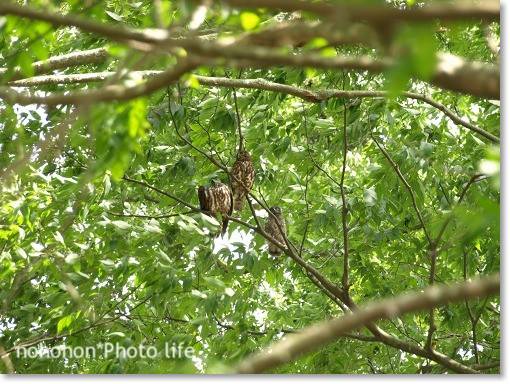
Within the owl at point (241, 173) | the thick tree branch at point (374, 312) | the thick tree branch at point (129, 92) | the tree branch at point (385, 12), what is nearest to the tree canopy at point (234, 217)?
the owl at point (241, 173)

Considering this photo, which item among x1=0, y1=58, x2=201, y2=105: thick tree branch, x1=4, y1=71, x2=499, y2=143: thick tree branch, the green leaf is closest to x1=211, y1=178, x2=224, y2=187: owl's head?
x1=4, y1=71, x2=499, y2=143: thick tree branch

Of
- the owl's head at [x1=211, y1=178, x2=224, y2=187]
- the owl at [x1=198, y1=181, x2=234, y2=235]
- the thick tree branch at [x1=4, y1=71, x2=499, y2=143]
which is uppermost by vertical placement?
the thick tree branch at [x1=4, y1=71, x2=499, y2=143]

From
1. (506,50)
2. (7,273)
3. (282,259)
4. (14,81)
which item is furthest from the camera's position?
(282,259)

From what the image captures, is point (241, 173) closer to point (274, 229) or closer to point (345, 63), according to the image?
point (274, 229)

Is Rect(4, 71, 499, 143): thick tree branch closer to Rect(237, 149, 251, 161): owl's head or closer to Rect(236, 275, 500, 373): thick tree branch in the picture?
Rect(237, 149, 251, 161): owl's head

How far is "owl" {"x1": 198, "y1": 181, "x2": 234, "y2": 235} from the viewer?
4.25m

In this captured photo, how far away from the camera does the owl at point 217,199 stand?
4250 mm

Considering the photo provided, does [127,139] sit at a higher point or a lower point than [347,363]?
higher

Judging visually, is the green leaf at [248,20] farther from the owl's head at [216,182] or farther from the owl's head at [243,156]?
the owl's head at [243,156]

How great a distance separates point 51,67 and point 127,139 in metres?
1.85

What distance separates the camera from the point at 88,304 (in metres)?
3.86

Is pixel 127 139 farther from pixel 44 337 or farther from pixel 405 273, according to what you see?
pixel 405 273

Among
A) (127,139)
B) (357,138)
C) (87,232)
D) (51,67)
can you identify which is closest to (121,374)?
(87,232)

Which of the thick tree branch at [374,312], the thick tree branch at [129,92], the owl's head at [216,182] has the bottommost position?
the thick tree branch at [374,312]
